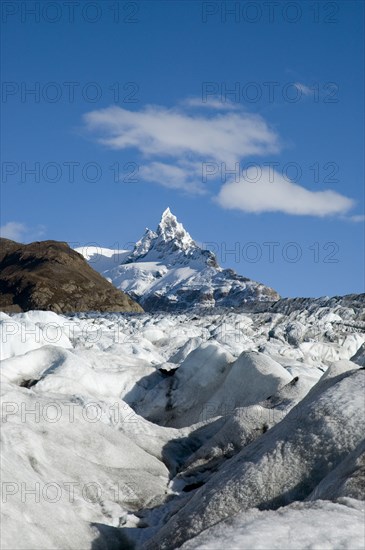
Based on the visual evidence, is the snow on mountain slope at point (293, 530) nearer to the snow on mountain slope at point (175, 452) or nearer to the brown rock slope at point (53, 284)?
the snow on mountain slope at point (175, 452)

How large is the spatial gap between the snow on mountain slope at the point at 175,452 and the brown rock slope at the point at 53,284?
74.9m

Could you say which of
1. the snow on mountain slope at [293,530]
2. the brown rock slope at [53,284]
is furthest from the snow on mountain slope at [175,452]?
the brown rock slope at [53,284]

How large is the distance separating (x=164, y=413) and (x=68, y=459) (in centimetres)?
564

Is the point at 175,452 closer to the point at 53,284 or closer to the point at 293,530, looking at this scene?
the point at 293,530

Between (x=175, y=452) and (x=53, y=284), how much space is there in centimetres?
9009

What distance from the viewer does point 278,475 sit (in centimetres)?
705

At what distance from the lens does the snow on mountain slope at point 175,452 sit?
617 centimetres

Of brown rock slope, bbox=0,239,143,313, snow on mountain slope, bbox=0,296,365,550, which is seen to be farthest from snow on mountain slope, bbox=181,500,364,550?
brown rock slope, bbox=0,239,143,313

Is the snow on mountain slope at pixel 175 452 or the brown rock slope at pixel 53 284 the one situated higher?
the brown rock slope at pixel 53 284

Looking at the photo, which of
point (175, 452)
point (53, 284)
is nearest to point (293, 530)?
point (175, 452)

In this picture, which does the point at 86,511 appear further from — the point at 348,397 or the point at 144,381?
the point at 144,381

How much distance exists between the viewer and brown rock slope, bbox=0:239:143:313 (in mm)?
94500

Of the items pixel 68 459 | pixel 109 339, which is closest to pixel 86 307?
pixel 109 339

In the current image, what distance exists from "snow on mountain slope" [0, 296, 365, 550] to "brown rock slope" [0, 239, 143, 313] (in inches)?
2948
